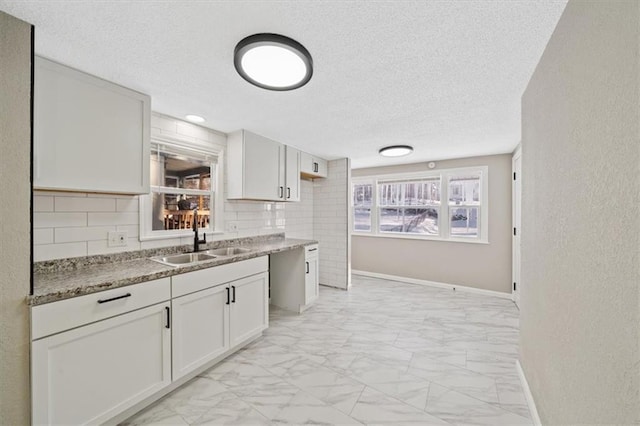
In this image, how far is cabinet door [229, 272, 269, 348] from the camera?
2369 mm

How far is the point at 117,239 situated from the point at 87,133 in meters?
0.85

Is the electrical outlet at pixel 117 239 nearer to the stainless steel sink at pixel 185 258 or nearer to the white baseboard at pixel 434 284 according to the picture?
the stainless steel sink at pixel 185 258

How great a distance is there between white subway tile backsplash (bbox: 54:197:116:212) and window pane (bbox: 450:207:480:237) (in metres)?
4.70

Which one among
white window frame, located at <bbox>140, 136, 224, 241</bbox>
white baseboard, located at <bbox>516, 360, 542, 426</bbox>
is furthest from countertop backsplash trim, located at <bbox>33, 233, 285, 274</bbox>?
white baseboard, located at <bbox>516, 360, 542, 426</bbox>

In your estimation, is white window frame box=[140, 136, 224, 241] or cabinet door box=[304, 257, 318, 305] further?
cabinet door box=[304, 257, 318, 305]

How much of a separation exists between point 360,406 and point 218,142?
9.49 feet

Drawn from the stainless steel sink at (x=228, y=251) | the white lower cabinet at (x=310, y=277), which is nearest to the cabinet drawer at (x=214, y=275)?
the stainless steel sink at (x=228, y=251)

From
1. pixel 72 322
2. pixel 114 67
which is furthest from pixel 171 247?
pixel 114 67

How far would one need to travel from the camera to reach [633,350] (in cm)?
71

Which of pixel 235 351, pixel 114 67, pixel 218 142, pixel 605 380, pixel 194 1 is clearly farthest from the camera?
pixel 218 142

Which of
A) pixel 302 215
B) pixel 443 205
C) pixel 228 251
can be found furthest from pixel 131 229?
pixel 443 205

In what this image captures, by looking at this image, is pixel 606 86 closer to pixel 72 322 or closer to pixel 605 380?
pixel 605 380

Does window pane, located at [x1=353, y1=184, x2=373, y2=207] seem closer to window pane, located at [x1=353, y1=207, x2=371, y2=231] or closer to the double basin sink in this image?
window pane, located at [x1=353, y1=207, x2=371, y2=231]

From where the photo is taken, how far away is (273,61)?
1531mm
